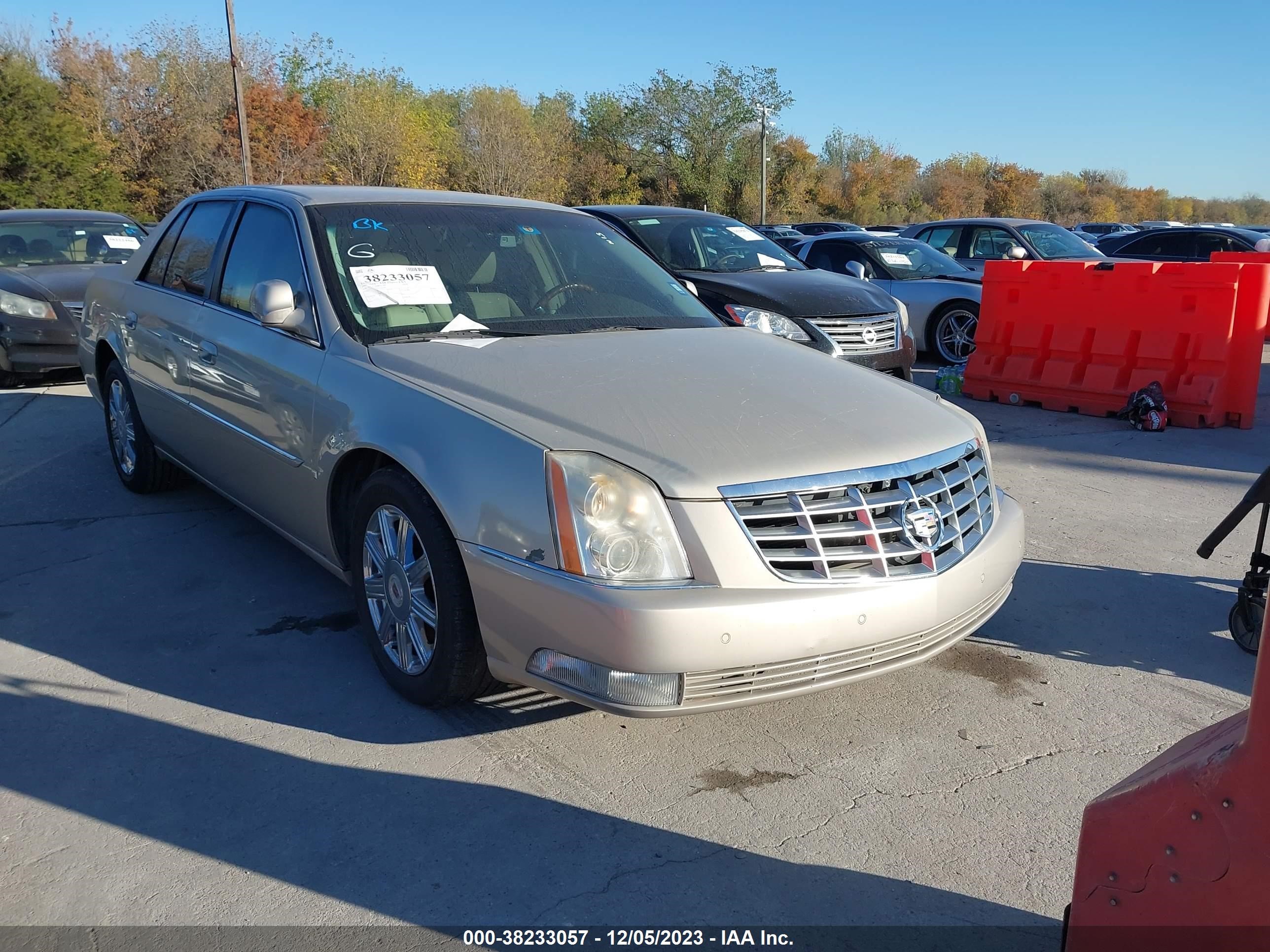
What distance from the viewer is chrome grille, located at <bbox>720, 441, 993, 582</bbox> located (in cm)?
276

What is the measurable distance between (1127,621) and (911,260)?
7.89 metres

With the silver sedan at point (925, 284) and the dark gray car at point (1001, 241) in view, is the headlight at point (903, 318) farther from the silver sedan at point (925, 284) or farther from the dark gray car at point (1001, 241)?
the dark gray car at point (1001, 241)

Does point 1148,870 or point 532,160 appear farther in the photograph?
point 532,160

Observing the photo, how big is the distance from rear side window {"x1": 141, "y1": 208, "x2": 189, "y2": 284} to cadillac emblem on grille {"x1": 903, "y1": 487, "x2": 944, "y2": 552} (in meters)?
3.95

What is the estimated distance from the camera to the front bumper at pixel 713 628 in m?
2.63

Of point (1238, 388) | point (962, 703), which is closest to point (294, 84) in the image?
point (1238, 388)

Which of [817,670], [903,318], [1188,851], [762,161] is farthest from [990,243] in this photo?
[762,161]

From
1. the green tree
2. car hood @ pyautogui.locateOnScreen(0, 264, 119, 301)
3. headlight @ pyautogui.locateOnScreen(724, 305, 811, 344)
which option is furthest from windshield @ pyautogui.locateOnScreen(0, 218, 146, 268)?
the green tree

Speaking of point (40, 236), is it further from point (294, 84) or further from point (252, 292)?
point (294, 84)

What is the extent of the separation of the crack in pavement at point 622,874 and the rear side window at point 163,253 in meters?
3.99

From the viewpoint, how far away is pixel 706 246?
8.63 meters

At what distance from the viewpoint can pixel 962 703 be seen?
3.42 metres

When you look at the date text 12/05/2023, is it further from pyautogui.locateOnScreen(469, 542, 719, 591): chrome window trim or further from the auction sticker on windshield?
the auction sticker on windshield

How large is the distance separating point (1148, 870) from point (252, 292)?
11.5ft
